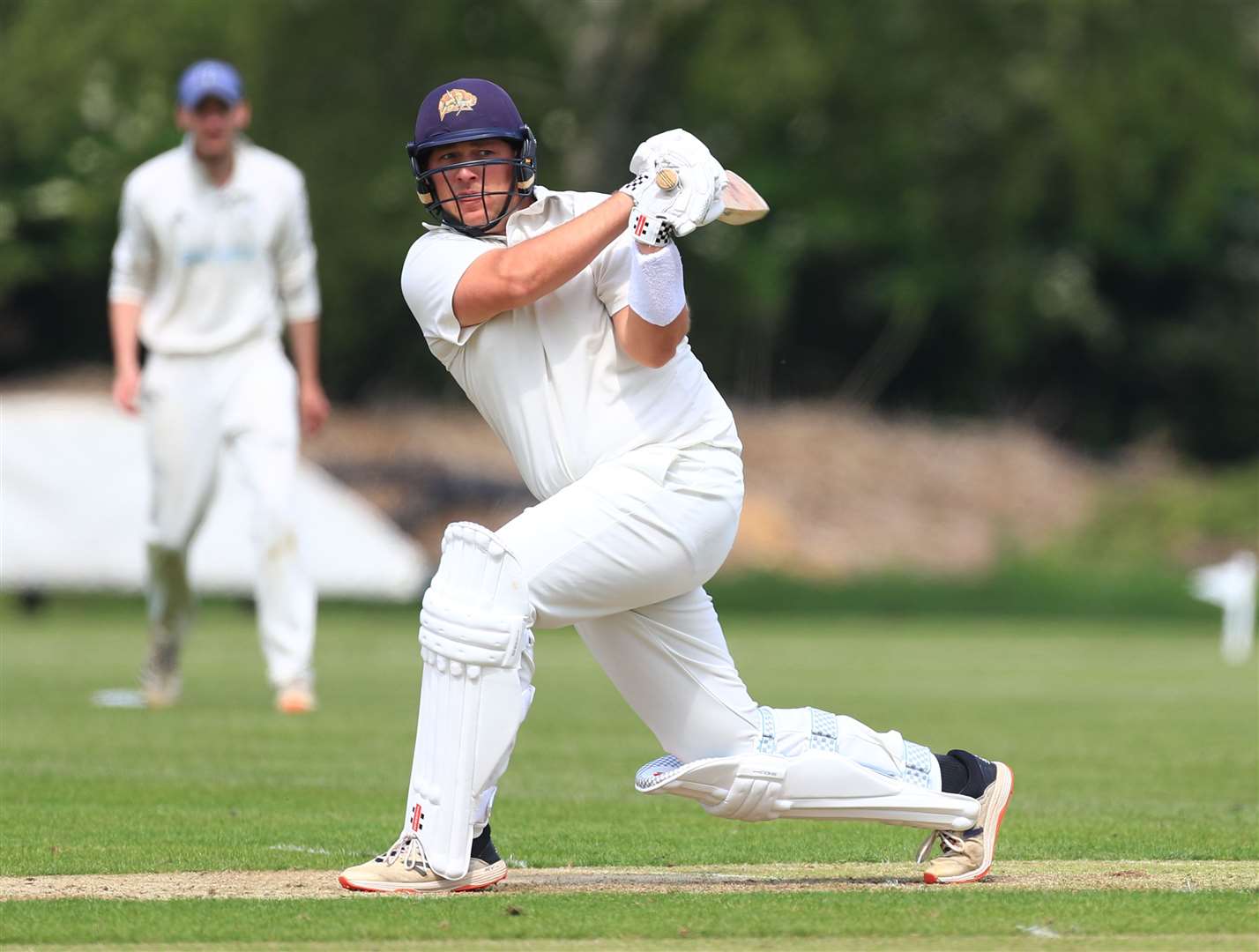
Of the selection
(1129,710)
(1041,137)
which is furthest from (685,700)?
(1041,137)

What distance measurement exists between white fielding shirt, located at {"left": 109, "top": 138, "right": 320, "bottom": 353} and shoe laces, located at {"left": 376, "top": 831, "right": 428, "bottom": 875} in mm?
5211

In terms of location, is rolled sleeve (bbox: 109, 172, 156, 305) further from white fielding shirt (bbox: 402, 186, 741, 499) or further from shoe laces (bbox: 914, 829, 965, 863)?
shoe laces (bbox: 914, 829, 965, 863)

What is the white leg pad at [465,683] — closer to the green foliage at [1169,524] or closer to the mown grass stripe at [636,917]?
the mown grass stripe at [636,917]

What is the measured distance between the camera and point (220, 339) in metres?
9.87

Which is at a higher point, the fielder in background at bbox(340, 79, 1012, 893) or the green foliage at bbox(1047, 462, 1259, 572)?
the green foliage at bbox(1047, 462, 1259, 572)

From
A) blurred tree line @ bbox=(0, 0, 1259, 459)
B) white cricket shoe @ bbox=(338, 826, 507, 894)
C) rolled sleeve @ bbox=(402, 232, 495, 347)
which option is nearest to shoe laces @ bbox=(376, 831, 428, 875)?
white cricket shoe @ bbox=(338, 826, 507, 894)

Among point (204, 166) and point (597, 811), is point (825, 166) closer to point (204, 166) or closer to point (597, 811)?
point (204, 166)

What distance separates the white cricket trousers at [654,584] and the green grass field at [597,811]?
0.42 metres

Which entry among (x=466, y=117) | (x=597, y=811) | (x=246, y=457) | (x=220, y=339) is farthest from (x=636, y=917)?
(x=220, y=339)

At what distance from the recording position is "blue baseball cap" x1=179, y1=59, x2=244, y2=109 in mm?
9609

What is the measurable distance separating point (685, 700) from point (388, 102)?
24835 mm

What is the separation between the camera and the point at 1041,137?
97.5ft

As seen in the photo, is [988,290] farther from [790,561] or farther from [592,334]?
[592,334]

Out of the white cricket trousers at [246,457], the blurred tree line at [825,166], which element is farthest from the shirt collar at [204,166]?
the blurred tree line at [825,166]
